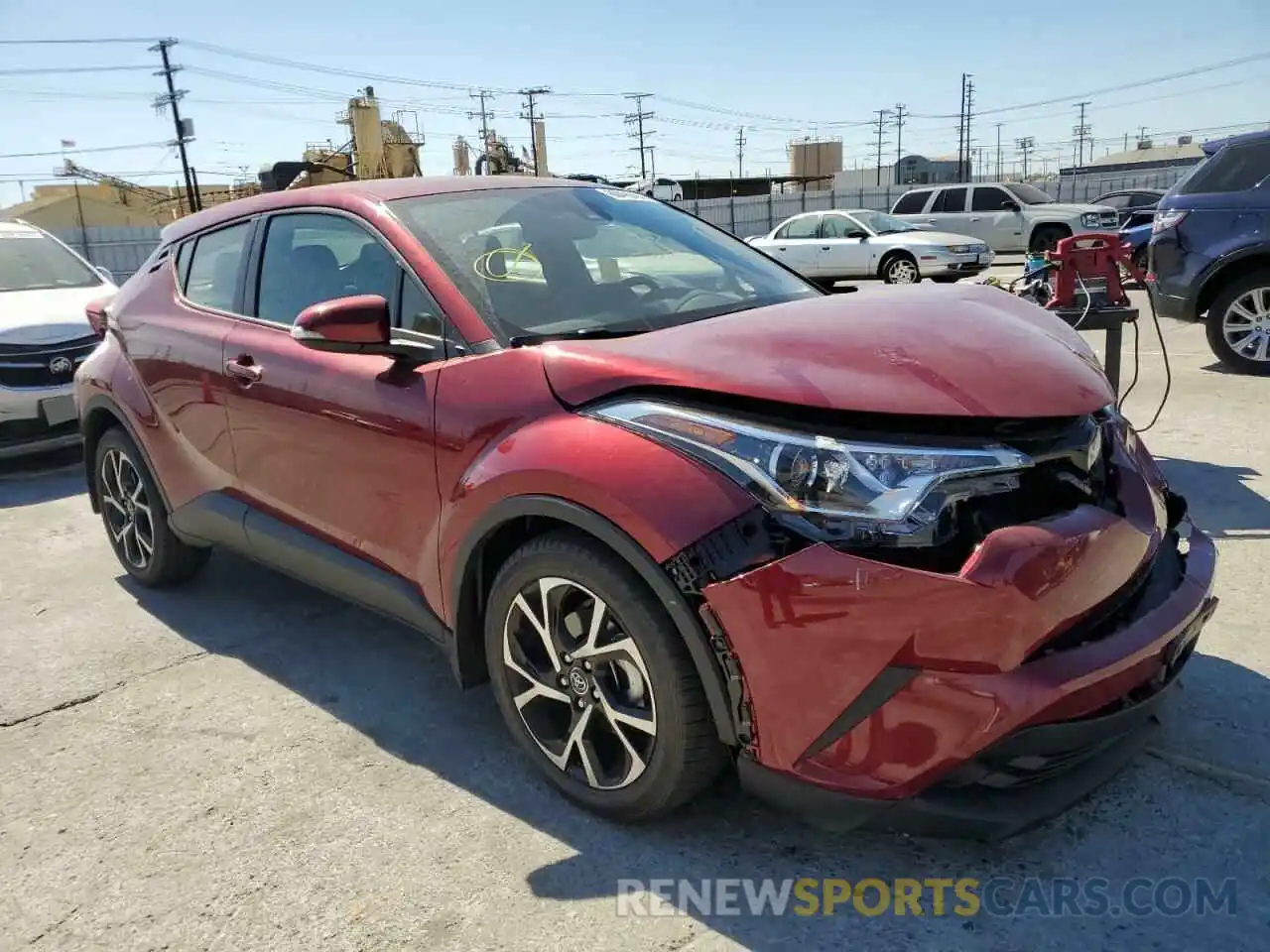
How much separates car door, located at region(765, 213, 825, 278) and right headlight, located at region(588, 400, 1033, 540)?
16.2 metres

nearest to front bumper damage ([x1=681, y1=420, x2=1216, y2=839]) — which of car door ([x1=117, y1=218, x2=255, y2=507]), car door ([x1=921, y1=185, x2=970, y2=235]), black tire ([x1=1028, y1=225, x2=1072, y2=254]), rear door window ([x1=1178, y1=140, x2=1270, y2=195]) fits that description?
car door ([x1=117, y1=218, x2=255, y2=507])

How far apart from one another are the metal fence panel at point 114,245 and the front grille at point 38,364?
935 inches

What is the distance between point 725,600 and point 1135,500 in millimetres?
1048

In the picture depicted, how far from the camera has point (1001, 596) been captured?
1.88 meters

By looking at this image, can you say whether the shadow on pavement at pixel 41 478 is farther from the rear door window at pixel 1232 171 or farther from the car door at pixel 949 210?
the car door at pixel 949 210

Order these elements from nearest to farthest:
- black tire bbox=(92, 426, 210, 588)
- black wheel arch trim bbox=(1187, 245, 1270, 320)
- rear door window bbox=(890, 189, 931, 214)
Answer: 1. black tire bbox=(92, 426, 210, 588)
2. black wheel arch trim bbox=(1187, 245, 1270, 320)
3. rear door window bbox=(890, 189, 931, 214)

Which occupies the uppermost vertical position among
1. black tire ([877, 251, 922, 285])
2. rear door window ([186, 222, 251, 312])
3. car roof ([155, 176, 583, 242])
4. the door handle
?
car roof ([155, 176, 583, 242])

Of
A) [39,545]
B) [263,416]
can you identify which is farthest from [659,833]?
[39,545]

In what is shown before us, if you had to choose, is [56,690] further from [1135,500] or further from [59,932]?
[1135,500]

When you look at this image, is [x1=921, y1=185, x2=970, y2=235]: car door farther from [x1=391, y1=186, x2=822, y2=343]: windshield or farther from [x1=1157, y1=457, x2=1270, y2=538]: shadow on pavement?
[x1=391, y1=186, x2=822, y2=343]: windshield

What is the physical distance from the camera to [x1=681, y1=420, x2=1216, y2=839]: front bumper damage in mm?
1896

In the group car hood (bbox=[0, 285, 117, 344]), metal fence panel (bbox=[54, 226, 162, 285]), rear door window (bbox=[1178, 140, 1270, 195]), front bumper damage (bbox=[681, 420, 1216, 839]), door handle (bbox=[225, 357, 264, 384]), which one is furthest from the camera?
metal fence panel (bbox=[54, 226, 162, 285])

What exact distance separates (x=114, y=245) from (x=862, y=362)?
105 feet

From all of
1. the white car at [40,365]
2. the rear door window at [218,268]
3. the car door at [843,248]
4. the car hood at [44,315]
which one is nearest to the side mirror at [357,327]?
the rear door window at [218,268]
